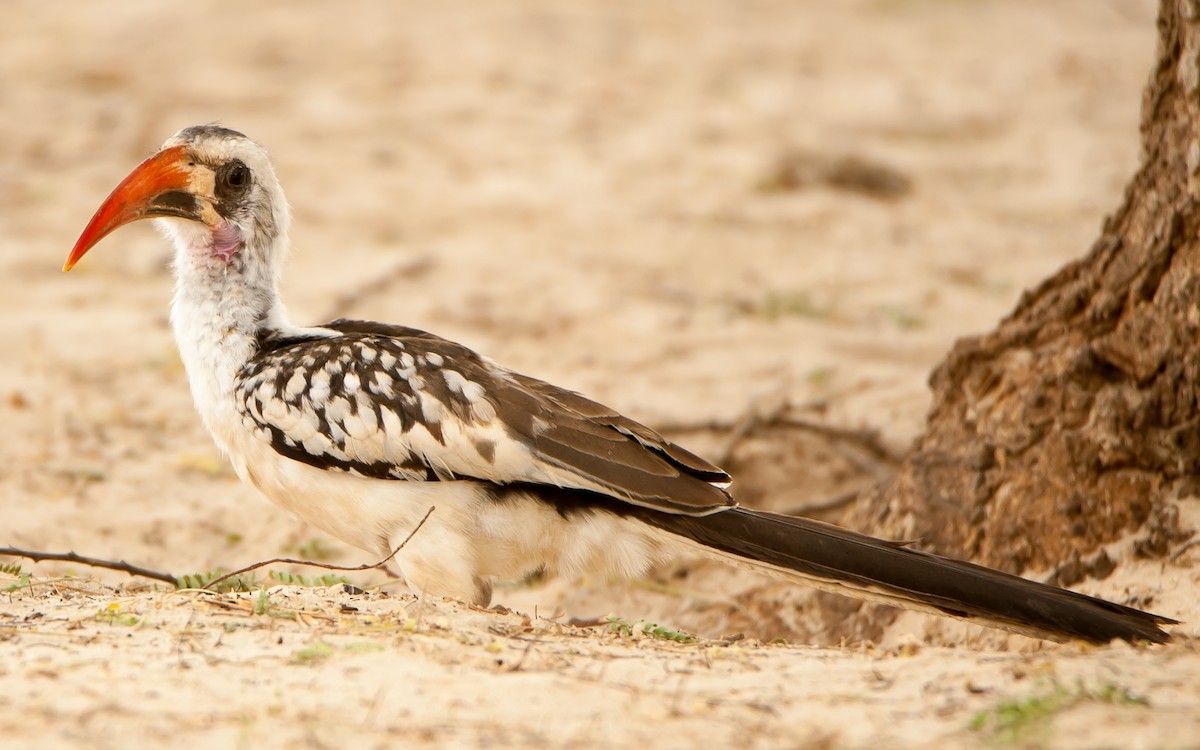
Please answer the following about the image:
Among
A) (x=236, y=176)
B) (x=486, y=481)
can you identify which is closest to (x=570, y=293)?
(x=236, y=176)

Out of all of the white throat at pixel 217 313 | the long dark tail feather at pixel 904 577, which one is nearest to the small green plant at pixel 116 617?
the white throat at pixel 217 313

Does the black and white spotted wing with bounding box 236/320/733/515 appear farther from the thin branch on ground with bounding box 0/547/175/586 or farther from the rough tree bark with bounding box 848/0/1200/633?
the rough tree bark with bounding box 848/0/1200/633

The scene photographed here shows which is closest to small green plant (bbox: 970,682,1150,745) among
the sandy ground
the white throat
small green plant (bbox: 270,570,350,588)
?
the sandy ground

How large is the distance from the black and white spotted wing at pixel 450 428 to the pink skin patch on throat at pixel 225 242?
484 mm

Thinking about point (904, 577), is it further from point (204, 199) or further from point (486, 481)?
point (204, 199)

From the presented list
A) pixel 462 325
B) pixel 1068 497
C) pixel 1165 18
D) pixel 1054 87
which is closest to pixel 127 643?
pixel 1068 497

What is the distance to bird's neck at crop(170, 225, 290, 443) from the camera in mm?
3689

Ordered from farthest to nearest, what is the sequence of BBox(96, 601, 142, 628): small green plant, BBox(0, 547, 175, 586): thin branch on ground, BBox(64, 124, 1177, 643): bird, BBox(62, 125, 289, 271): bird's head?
BBox(62, 125, 289, 271): bird's head, BBox(0, 547, 175, 586): thin branch on ground, BBox(64, 124, 1177, 643): bird, BBox(96, 601, 142, 628): small green plant

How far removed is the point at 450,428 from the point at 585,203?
485 cm

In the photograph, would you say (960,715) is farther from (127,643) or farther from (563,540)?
(127,643)

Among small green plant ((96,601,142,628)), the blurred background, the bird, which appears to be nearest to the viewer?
small green plant ((96,601,142,628))

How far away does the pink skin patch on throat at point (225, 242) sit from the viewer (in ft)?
12.9

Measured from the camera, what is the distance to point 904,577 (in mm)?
3076

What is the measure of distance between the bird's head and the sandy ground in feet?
3.38
